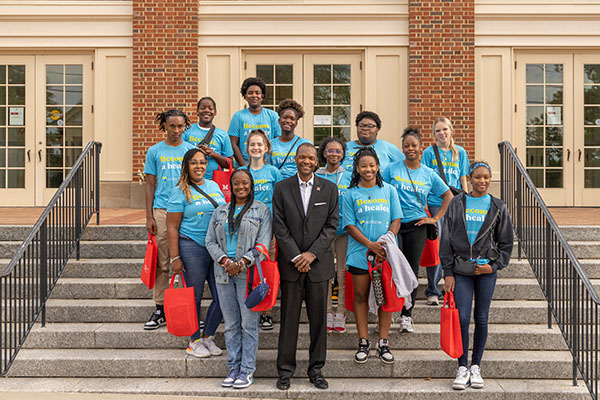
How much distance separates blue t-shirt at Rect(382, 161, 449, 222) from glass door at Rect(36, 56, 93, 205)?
6.57 metres

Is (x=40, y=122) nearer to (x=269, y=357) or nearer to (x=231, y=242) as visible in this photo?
(x=231, y=242)

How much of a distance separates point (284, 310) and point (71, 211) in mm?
3036

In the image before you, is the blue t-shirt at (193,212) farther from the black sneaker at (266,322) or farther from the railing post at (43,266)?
the railing post at (43,266)

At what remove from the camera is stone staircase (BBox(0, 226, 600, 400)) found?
479cm

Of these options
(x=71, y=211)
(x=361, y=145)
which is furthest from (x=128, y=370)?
(x=361, y=145)

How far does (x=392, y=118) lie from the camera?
9.95 meters

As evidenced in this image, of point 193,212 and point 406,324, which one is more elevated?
point 193,212

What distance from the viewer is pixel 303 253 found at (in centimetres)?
464

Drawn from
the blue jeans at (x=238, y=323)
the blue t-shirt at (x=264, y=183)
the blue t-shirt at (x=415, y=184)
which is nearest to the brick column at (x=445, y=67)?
the blue t-shirt at (x=415, y=184)

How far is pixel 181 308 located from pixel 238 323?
501 mm

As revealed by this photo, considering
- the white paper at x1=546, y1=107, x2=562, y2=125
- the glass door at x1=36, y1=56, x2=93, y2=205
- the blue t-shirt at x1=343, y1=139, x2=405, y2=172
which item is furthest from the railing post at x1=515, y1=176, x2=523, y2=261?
the glass door at x1=36, y1=56, x2=93, y2=205

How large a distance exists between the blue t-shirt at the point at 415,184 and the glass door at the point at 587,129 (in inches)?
226

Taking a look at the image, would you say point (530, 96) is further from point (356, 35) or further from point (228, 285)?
point (228, 285)

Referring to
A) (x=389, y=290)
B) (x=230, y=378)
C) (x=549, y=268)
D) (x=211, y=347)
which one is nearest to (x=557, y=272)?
(x=549, y=268)
